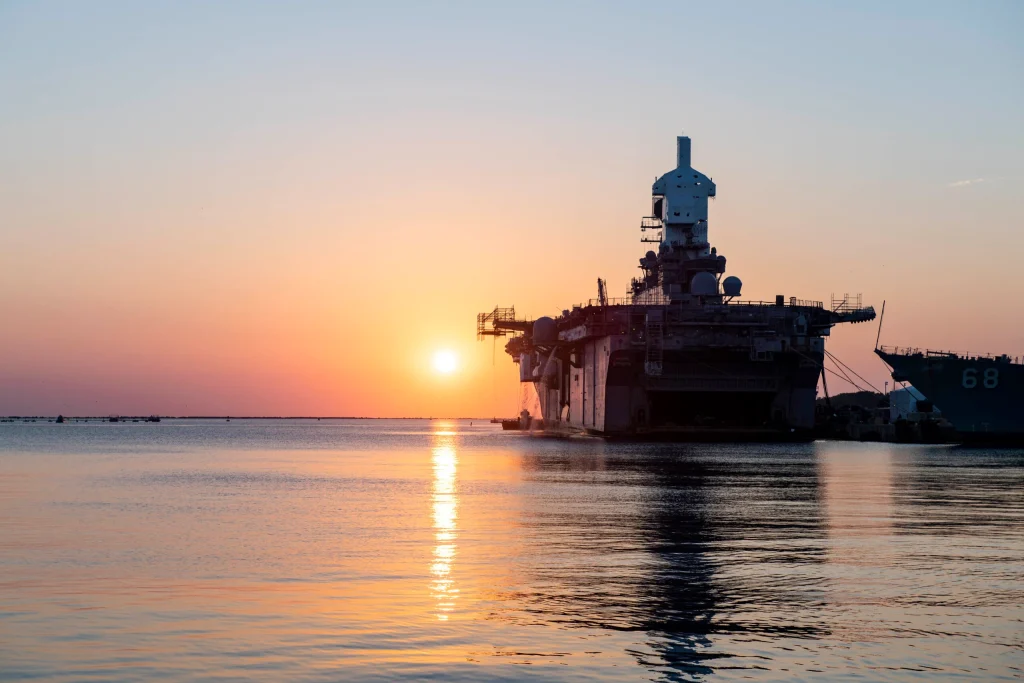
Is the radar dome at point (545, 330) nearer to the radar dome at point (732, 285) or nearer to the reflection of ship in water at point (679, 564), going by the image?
the radar dome at point (732, 285)

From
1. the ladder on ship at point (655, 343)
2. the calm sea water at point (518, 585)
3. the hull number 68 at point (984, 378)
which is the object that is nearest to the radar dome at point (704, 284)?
the ladder on ship at point (655, 343)

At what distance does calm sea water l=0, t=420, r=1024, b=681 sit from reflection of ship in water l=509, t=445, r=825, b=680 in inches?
3.4

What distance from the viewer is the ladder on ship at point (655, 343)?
84.2 metres

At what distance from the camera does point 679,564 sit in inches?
907

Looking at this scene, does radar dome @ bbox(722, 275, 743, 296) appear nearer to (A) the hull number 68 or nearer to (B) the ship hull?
(B) the ship hull

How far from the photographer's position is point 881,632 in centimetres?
1636

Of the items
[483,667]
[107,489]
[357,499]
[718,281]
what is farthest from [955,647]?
[718,281]

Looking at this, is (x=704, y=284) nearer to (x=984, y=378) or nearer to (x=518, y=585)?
(x=984, y=378)

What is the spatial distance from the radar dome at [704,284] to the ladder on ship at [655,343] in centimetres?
1186

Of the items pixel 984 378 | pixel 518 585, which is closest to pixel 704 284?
pixel 984 378

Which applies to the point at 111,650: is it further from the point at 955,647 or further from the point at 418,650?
the point at 955,647

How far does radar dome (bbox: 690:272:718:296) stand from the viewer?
95.9 m

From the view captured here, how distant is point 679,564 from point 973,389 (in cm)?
7168

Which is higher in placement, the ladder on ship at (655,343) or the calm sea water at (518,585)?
the ladder on ship at (655,343)
